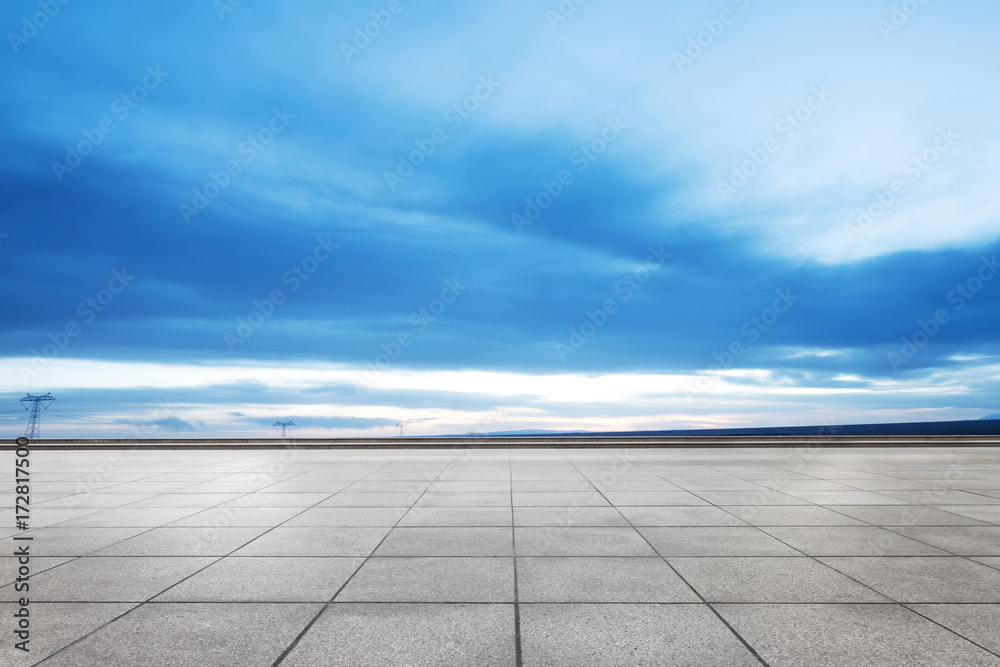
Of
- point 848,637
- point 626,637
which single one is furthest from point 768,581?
point 626,637

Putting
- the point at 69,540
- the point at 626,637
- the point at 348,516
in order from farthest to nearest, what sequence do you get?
the point at 348,516, the point at 69,540, the point at 626,637

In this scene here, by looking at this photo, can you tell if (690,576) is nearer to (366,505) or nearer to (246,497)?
(366,505)

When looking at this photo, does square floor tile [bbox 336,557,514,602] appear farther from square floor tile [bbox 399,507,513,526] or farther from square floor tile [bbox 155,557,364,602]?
square floor tile [bbox 399,507,513,526]

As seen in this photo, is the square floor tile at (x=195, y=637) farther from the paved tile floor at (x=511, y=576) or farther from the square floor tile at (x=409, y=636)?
the square floor tile at (x=409, y=636)

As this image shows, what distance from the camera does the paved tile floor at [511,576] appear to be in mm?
4211

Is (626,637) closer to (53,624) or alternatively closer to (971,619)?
(971,619)

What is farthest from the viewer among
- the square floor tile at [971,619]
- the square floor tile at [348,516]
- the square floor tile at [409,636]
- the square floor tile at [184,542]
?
the square floor tile at [348,516]

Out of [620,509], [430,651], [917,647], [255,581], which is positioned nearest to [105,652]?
[255,581]

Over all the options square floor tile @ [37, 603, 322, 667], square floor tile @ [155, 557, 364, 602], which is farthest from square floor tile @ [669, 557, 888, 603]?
square floor tile @ [37, 603, 322, 667]

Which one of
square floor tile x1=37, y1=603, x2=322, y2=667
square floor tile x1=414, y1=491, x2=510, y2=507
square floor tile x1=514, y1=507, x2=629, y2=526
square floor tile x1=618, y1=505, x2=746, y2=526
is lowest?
square floor tile x1=618, y1=505, x2=746, y2=526

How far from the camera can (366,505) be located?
10164 millimetres

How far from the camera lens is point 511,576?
5.85 metres

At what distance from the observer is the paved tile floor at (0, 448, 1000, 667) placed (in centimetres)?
421

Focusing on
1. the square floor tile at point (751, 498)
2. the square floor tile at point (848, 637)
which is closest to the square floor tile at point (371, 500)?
the square floor tile at point (751, 498)
